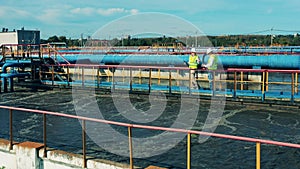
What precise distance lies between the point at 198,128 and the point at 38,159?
3.90 meters

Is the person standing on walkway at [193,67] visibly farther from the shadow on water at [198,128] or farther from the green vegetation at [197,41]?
the green vegetation at [197,41]

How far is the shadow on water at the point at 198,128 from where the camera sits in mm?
6030

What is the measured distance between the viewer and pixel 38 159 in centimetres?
625

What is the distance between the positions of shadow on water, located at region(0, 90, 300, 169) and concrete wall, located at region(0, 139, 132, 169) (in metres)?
0.51

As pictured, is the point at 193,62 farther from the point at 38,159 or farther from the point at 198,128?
the point at 38,159

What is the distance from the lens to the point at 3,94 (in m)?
14.9

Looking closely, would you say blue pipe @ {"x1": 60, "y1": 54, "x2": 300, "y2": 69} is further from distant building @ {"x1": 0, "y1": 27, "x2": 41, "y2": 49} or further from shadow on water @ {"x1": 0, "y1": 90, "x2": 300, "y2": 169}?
distant building @ {"x1": 0, "y1": 27, "x2": 41, "y2": 49}

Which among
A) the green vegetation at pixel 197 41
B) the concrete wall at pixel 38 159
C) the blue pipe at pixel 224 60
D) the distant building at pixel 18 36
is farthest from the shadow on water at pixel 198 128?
the distant building at pixel 18 36

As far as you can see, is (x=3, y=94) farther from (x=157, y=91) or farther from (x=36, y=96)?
(x=157, y=91)

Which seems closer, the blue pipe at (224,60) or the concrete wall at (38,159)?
the concrete wall at (38,159)

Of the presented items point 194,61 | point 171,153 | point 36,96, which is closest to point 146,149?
point 171,153

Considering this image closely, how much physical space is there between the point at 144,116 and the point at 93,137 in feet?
8.45

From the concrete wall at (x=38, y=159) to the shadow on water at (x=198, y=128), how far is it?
508mm

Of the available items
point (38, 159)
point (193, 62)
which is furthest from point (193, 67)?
point (38, 159)
